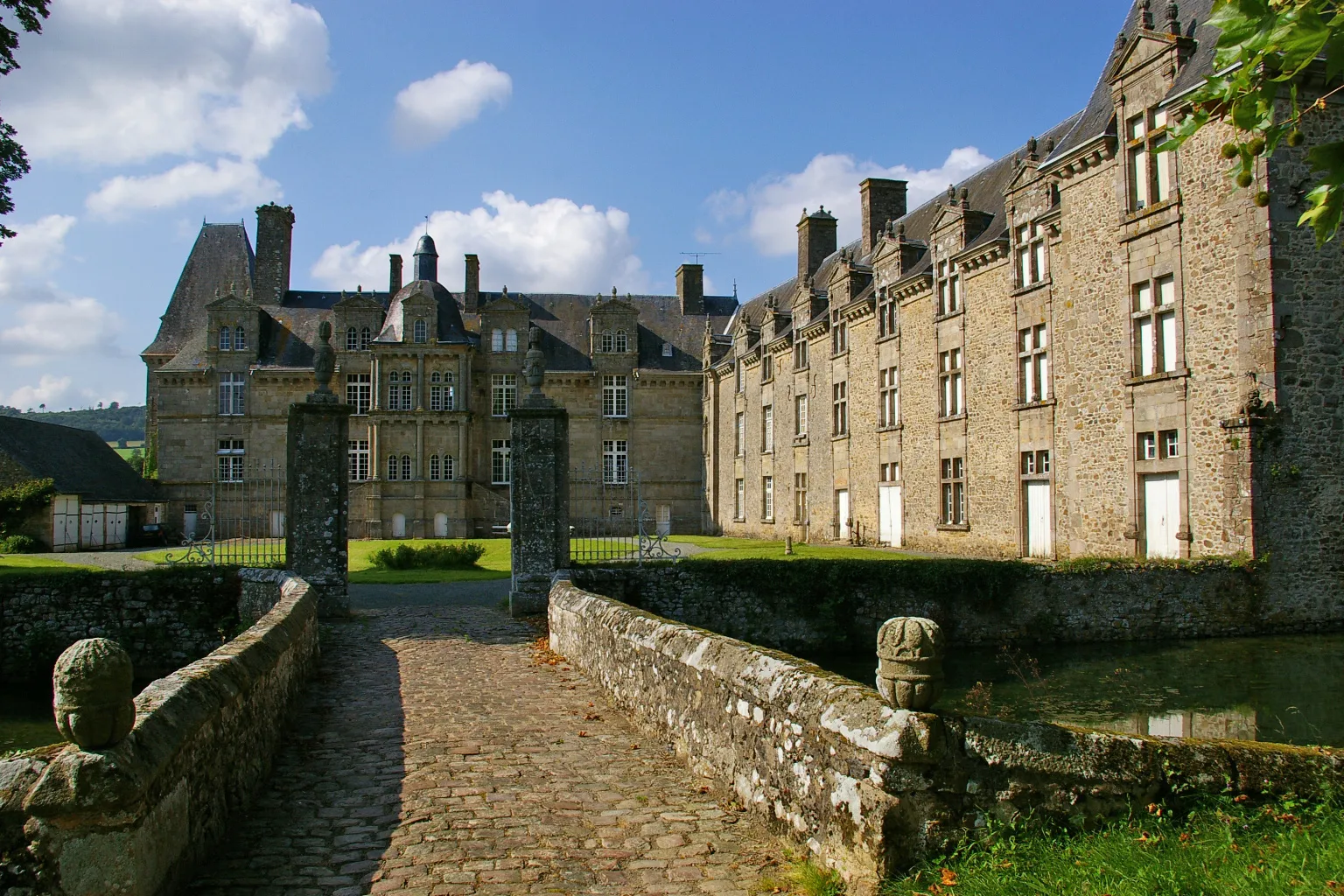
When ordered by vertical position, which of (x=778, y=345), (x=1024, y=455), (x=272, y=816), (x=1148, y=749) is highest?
(x=778, y=345)

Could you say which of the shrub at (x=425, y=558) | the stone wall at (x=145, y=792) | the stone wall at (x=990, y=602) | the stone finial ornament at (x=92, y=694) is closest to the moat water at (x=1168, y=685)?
the stone wall at (x=990, y=602)

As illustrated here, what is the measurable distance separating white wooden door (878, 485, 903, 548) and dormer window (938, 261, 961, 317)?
511cm

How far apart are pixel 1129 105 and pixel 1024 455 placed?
730 centimetres

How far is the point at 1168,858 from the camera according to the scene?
3.62 meters

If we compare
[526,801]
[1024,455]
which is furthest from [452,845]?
[1024,455]

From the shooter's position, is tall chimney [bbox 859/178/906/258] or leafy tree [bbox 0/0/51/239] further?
tall chimney [bbox 859/178/906/258]

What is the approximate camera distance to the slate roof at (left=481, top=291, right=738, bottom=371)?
43.8m

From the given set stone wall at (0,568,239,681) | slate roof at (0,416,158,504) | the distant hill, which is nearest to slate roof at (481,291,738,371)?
slate roof at (0,416,158,504)

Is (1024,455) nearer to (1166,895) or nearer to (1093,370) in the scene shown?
(1093,370)

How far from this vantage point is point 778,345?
35.3 m

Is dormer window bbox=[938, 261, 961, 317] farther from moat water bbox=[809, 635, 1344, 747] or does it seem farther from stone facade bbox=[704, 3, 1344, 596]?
moat water bbox=[809, 635, 1344, 747]

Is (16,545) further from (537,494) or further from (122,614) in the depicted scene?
(537,494)

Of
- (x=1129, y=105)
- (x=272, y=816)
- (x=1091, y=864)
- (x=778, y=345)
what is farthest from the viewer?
(x=778, y=345)

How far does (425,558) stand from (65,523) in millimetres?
18451
